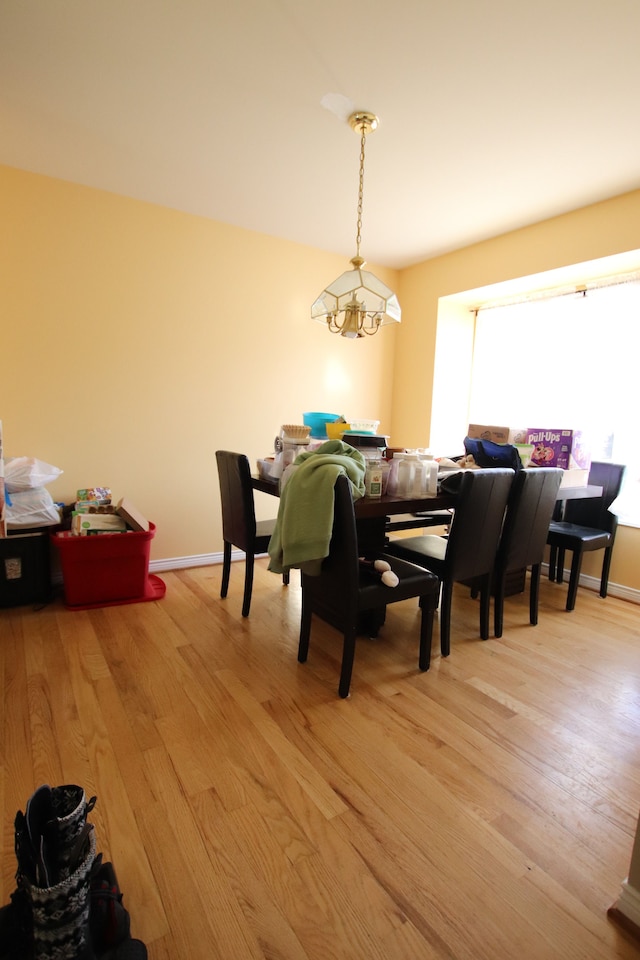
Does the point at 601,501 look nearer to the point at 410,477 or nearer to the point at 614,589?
the point at 614,589

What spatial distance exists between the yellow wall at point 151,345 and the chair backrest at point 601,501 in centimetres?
200

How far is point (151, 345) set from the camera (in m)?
2.96

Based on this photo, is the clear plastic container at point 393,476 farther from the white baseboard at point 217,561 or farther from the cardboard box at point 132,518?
the white baseboard at point 217,561

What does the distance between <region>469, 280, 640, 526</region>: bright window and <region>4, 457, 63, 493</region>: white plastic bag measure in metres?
3.28

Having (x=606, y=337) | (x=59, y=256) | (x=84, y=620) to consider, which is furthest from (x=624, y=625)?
(x=59, y=256)

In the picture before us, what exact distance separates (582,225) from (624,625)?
236cm

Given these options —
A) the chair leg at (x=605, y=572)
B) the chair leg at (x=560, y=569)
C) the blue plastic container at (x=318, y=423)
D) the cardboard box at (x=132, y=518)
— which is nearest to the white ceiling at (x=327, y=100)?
the blue plastic container at (x=318, y=423)

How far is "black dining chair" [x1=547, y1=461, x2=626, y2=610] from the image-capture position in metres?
2.61

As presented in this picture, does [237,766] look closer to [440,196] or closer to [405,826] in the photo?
[405,826]

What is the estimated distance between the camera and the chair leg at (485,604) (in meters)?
2.21

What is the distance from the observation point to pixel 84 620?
2369mm

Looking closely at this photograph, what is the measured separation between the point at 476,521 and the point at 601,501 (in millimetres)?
1389

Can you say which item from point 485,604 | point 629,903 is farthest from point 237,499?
point 629,903

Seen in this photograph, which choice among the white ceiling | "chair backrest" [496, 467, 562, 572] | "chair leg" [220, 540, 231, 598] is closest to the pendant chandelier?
the white ceiling
